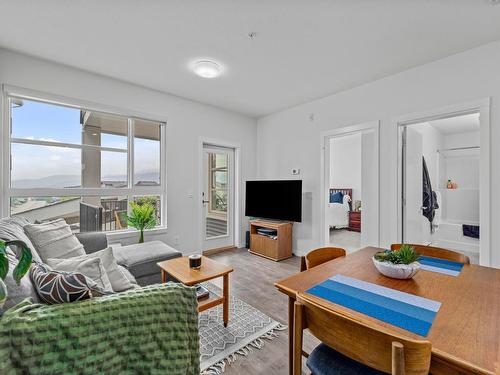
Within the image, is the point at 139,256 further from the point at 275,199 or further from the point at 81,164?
the point at 275,199

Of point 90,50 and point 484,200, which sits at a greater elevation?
point 90,50

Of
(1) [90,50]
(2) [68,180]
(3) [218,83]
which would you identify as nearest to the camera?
(1) [90,50]

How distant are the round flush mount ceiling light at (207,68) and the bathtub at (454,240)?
459cm

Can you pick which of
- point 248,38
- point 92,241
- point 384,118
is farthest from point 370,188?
point 92,241

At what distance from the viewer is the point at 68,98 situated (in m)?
2.88

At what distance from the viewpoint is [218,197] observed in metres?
4.59

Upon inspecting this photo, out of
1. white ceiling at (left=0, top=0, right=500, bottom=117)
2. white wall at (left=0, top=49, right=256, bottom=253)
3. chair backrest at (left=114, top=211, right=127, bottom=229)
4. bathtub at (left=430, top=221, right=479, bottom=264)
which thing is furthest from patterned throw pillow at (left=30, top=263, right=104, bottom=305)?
bathtub at (left=430, top=221, right=479, bottom=264)

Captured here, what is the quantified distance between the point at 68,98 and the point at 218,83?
6.11 feet

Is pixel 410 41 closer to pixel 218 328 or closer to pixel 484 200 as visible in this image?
pixel 484 200

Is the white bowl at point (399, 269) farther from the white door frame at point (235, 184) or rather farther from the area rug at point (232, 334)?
the white door frame at point (235, 184)

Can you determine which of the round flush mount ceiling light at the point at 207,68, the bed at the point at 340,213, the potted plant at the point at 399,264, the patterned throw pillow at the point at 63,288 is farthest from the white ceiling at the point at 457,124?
the patterned throw pillow at the point at 63,288

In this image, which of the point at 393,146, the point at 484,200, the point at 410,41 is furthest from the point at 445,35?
the point at 484,200

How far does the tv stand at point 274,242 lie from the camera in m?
3.99

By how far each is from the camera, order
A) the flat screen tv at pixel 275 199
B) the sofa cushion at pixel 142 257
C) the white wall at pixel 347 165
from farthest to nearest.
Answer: the white wall at pixel 347 165
the flat screen tv at pixel 275 199
the sofa cushion at pixel 142 257
